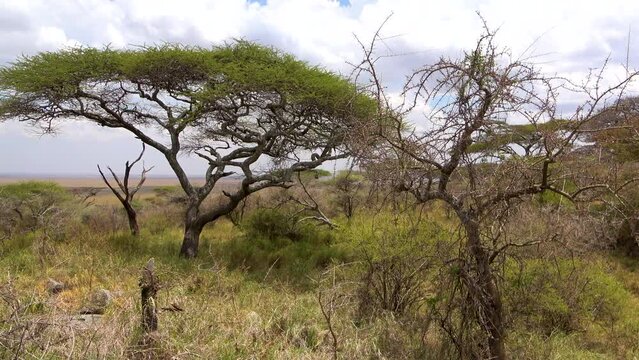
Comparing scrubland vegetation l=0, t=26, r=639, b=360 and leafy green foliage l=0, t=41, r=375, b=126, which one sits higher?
leafy green foliage l=0, t=41, r=375, b=126

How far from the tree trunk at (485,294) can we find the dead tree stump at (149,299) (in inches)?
117

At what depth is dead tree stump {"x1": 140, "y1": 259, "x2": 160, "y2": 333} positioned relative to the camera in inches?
183

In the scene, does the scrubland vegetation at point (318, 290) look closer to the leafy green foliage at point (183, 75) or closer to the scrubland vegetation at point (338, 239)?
the scrubland vegetation at point (338, 239)

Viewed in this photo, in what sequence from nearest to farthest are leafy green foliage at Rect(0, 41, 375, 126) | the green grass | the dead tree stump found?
the dead tree stump, the green grass, leafy green foliage at Rect(0, 41, 375, 126)

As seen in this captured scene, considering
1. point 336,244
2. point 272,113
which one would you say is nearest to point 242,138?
point 272,113

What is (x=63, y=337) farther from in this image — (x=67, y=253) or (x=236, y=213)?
(x=236, y=213)

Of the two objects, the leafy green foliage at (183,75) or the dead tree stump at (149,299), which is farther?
the leafy green foliage at (183,75)

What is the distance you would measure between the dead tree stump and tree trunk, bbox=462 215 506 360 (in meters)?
2.97

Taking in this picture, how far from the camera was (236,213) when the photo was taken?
17172 mm

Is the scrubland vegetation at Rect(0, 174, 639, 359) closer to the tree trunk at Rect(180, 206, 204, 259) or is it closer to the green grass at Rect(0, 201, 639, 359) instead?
the green grass at Rect(0, 201, 639, 359)

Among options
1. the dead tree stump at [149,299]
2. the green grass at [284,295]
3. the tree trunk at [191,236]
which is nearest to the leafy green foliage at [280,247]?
the green grass at [284,295]

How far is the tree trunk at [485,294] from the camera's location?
5059mm

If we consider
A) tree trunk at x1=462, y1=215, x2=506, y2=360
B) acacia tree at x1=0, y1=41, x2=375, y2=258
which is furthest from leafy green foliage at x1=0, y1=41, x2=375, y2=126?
tree trunk at x1=462, y1=215, x2=506, y2=360

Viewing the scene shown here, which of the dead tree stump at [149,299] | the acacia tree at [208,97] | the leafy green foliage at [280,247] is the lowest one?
the leafy green foliage at [280,247]
